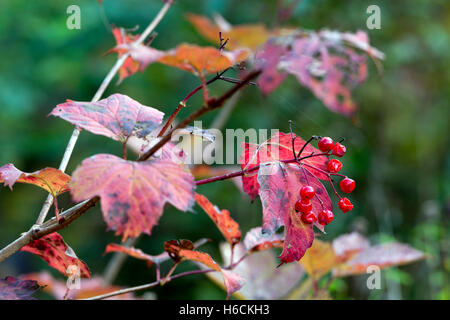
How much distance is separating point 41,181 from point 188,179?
6.6 inches

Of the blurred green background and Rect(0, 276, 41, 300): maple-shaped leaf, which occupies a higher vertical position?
the blurred green background

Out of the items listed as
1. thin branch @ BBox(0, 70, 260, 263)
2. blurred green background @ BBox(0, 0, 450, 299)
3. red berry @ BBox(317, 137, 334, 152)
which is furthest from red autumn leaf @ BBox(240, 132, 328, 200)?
blurred green background @ BBox(0, 0, 450, 299)

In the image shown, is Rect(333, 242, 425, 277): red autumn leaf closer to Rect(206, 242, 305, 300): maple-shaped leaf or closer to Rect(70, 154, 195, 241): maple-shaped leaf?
Rect(206, 242, 305, 300): maple-shaped leaf

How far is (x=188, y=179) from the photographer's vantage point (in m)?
0.37

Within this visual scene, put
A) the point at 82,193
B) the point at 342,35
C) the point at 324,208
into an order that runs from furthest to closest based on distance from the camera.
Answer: the point at 342,35 < the point at 324,208 < the point at 82,193

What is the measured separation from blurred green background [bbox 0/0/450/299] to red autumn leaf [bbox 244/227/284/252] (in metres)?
1.10

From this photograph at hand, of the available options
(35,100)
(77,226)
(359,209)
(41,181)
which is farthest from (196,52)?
(35,100)

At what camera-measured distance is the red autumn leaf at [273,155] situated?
46 centimetres

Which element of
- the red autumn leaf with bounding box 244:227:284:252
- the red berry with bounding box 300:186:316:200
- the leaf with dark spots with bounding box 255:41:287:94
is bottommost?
the red autumn leaf with bounding box 244:227:284:252

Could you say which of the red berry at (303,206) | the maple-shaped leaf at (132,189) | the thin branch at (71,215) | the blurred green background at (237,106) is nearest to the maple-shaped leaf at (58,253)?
the thin branch at (71,215)

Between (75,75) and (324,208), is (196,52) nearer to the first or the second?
(324,208)

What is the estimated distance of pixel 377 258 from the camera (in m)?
0.72

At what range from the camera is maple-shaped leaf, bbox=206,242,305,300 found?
2.29 ft

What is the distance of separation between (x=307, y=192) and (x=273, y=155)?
76 mm
